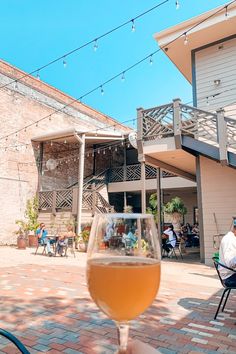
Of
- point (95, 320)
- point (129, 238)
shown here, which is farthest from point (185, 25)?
point (129, 238)

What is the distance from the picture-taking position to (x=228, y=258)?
11.5 feet

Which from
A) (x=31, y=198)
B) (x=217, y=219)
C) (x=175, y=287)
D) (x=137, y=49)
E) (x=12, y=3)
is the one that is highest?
(x=12, y=3)

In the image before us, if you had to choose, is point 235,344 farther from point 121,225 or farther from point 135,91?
point 135,91

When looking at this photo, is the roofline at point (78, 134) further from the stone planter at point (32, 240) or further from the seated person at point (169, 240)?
the seated person at point (169, 240)

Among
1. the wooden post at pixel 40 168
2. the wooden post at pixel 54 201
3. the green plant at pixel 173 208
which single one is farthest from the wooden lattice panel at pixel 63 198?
the green plant at pixel 173 208

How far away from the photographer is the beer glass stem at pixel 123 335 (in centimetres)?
63

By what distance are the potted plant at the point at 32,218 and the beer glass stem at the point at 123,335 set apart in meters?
13.5

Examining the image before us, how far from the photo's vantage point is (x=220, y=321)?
11.1 ft

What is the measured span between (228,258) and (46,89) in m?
15.8

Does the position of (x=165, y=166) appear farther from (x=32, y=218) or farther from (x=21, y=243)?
(x=32, y=218)

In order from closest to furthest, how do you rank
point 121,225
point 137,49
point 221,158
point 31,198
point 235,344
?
point 121,225 → point 235,344 → point 137,49 → point 221,158 → point 31,198

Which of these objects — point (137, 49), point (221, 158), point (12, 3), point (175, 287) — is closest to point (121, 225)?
point (175, 287)

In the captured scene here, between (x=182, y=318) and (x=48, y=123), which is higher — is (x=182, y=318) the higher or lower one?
the lower one

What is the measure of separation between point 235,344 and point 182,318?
Answer: 853 mm
